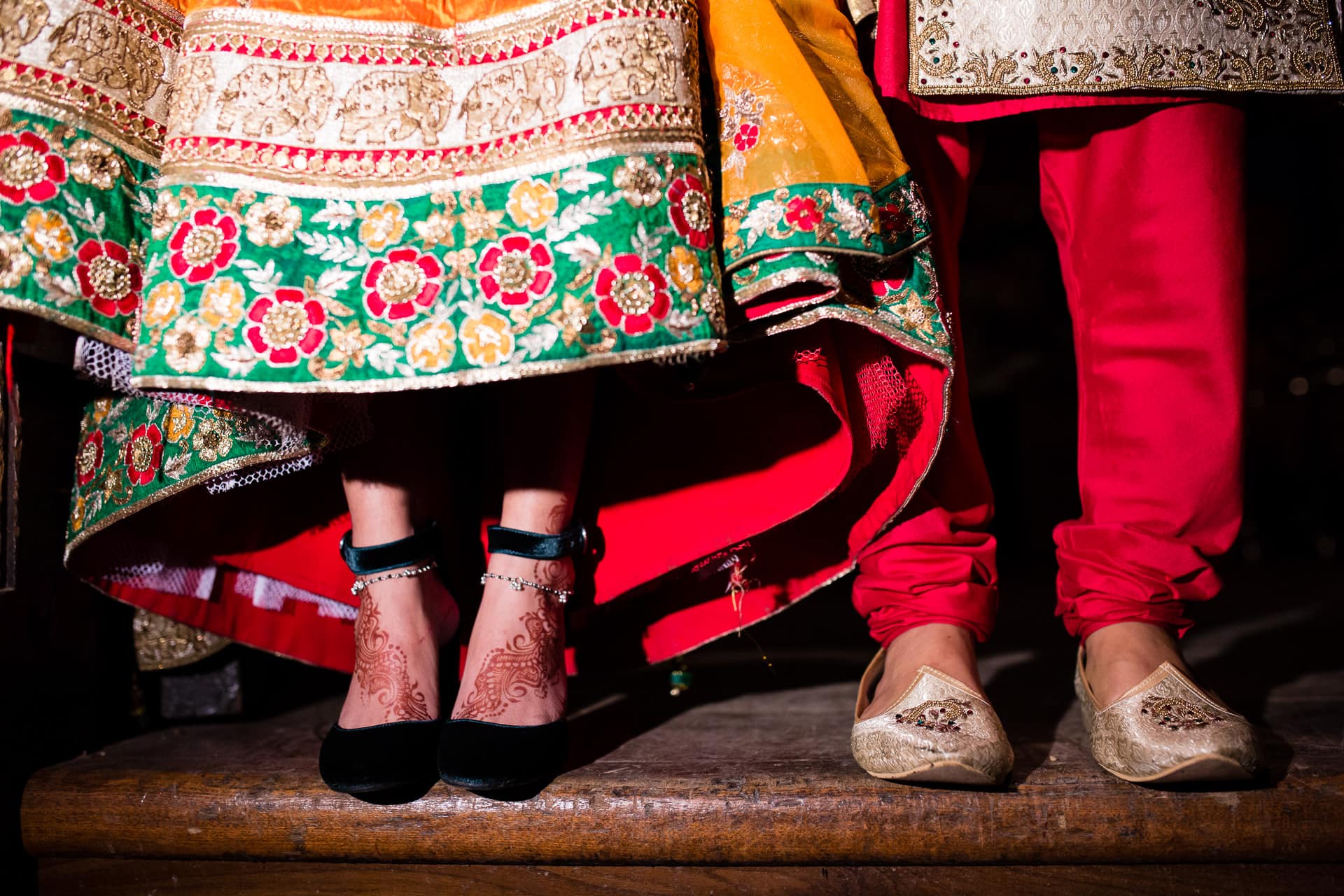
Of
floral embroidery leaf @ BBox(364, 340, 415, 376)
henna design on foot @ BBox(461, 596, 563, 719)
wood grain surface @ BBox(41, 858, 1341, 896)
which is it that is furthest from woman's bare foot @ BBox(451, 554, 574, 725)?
floral embroidery leaf @ BBox(364, 340, 415, 376)

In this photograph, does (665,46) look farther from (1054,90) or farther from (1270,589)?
(1270,589)

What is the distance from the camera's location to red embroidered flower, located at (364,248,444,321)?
0.58 metres

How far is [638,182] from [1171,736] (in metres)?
0.58

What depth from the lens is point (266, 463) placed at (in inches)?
28.6

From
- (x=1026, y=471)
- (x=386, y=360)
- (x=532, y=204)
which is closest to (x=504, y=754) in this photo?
(x=386, y=360)

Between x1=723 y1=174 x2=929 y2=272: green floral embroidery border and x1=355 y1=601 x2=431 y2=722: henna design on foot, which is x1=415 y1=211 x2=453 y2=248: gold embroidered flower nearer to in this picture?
x1=723 y1=174 x2=929 y2=272: green floral embroidery border

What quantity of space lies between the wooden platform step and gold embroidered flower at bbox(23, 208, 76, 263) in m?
0.45

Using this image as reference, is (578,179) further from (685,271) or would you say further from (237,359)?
(237,359)

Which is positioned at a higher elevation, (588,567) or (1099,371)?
(1099,371)

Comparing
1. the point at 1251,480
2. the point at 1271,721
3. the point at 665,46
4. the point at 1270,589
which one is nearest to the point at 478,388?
the point at 665,46

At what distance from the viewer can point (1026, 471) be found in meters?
2.94

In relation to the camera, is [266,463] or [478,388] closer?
[266,463]

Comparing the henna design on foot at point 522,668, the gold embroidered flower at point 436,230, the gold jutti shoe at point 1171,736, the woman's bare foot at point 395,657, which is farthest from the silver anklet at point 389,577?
the gold jutti shoe at point 1171,736

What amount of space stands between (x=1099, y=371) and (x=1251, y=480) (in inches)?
124
